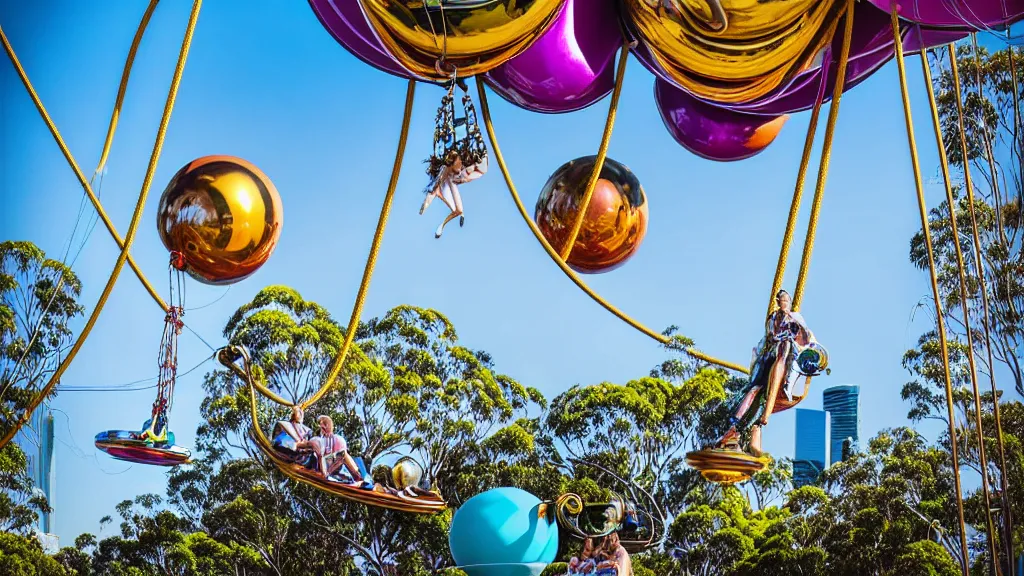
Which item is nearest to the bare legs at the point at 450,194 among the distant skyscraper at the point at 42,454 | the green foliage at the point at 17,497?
the distant skyscraper at the point at 42,454

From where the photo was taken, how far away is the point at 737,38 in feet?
18.8

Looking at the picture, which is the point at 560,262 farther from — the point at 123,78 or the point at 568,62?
the point at 123,78

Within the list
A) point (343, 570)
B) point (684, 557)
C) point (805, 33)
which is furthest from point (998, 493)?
point (343, 570)

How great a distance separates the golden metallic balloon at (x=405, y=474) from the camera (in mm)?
7129

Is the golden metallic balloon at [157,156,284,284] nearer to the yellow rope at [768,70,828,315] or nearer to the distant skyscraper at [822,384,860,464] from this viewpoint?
the yellow rope at [768,70,828,315]

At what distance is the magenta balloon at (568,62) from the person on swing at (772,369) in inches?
60.0

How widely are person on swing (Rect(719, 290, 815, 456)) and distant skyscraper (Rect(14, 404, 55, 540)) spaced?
13412 mm

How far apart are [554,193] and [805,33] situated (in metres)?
2.29

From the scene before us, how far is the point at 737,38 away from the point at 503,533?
12.7 feet

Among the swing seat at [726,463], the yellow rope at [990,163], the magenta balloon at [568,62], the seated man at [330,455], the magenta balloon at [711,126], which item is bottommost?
the swing seat at [726,463]

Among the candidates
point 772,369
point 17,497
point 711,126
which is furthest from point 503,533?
point 17,497

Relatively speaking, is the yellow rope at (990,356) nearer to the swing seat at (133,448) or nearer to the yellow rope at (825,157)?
the yellow rope at (825,157)

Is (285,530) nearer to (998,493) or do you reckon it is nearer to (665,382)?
(665,382)

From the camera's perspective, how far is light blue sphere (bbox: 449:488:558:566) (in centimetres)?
852
